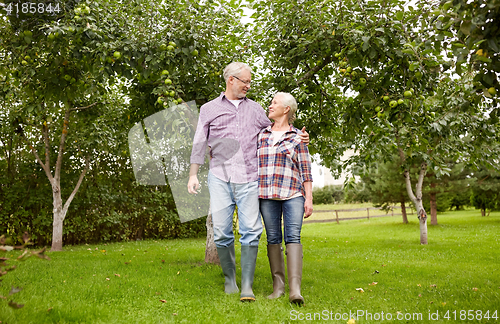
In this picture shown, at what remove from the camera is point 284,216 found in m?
3.05

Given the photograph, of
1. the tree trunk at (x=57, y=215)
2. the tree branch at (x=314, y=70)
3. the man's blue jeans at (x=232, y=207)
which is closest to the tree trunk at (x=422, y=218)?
the tree branch at (x=314, y=70)

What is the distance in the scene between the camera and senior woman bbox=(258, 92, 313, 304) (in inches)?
119

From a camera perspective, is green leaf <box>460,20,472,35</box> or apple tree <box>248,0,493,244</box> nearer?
green leaf <box>460,20,472,35</box>

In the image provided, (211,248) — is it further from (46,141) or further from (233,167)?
(46,141)

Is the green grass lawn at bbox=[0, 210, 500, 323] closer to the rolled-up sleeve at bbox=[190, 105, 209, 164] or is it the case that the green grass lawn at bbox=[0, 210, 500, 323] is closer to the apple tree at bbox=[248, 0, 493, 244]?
the rolled-up sleeve at bbox=[190, 105, 209, 164]

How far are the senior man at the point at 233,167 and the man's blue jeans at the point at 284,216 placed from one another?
0.31ft

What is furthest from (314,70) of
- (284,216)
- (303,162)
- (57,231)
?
(57,231)

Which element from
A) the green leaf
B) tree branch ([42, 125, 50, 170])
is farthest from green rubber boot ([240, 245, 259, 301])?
tree branch ([42, 125, 50, 170])

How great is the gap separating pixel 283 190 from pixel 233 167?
467 millimetres

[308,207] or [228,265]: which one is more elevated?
[308,207]

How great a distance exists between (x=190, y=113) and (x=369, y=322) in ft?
10.2

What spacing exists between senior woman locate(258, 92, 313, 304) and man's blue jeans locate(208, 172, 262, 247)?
10cm

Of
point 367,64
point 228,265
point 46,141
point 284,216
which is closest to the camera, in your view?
point 284,216

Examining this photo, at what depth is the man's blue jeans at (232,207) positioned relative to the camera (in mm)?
3025
